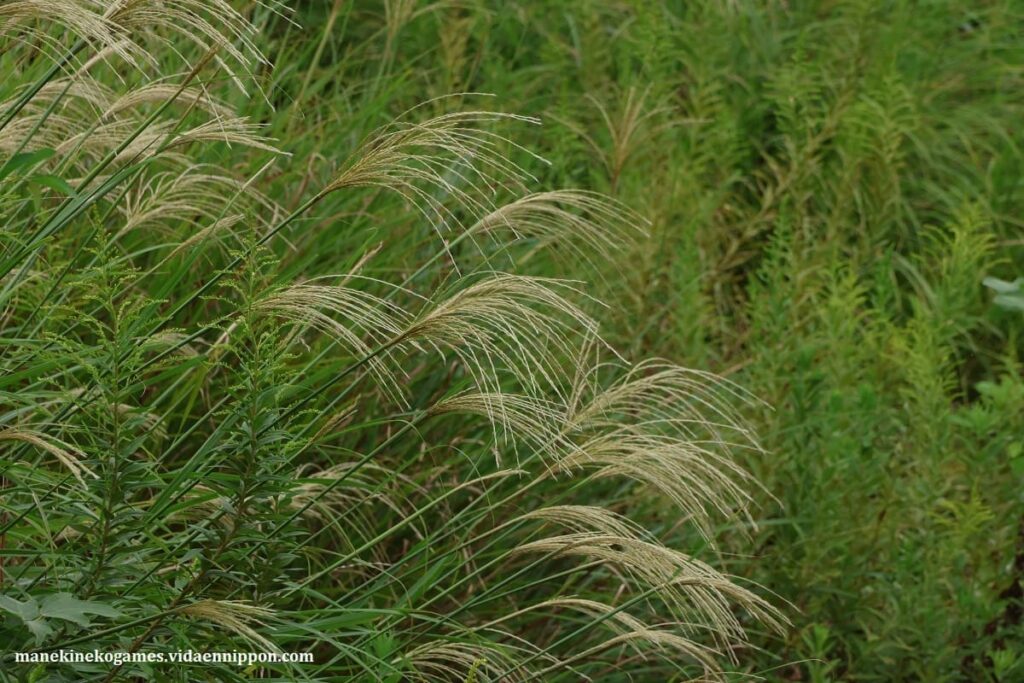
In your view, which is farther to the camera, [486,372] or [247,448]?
[486,372]

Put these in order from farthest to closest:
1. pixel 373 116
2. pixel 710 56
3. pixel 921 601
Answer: pixel 710 56 < pixel 373 116 < pixel 921 601

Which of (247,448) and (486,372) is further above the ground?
(247,448)

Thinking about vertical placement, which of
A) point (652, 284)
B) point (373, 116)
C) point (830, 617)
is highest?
point (373, 116)

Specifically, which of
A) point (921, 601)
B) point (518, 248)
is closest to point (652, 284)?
point (518, 248)

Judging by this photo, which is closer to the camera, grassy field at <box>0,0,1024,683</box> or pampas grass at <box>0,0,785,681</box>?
pampas grass at <box>0,0,785,681</box>

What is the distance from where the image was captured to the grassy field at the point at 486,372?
7.83 ft

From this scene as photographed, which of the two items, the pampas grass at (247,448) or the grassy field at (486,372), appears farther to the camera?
the grassy field at (486,372)

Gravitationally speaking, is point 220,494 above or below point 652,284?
above

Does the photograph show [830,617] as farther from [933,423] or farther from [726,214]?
[726,214]

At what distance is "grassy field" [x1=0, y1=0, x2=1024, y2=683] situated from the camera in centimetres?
239

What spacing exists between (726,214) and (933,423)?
2.02m

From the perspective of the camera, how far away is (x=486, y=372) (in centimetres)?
372

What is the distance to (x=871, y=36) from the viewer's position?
18.3 feet

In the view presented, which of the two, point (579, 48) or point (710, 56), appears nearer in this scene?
point (710, 56)
